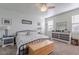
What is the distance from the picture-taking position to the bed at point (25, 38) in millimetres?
1521

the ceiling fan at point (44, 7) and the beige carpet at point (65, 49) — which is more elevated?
the ceiling fan at point (44, 7)

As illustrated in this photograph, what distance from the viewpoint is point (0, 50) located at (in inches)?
58.8

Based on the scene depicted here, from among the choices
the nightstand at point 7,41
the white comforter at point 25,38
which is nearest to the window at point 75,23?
the white comforter at point 25,38

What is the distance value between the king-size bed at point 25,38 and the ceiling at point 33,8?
0.42 metres

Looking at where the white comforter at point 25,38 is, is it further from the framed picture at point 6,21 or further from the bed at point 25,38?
the framed picture at point 6,21

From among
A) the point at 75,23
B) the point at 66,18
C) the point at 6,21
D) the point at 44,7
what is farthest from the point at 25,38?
the point at 75,23

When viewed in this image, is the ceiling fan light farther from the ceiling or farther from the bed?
the bed

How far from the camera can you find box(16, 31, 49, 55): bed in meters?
1.52

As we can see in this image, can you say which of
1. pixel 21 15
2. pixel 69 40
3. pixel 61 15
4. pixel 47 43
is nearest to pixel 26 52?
pixel 47 43

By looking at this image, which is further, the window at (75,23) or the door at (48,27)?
the door at (48,27)

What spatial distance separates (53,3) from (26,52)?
1.14m

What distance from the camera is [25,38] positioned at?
157 centimetres

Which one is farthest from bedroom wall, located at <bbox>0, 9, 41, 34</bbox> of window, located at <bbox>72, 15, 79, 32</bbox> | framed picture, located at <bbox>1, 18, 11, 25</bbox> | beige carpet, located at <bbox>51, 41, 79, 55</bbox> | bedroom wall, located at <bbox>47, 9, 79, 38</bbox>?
window, located at <bbox>72, 15, 79, 32</bbox>

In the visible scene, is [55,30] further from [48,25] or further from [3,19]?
[3,19]
